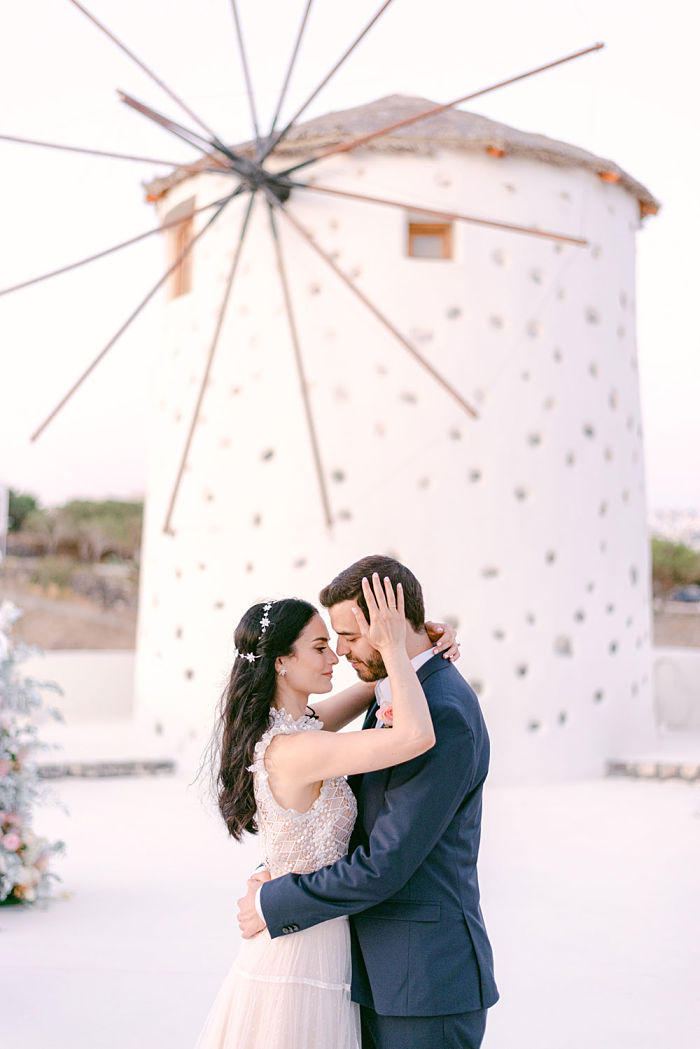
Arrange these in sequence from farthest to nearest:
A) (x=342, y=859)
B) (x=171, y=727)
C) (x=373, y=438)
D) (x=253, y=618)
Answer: (x=171, y=727), (x=373, y=438), (x=253, y=618), (x=342, y=859)

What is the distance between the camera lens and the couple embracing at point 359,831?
1725mm

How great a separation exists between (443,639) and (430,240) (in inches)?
263

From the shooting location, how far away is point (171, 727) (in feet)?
27.5

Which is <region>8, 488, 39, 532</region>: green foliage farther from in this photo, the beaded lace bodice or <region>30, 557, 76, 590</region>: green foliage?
the beaded lace bodice

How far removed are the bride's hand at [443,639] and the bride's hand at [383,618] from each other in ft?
0.65

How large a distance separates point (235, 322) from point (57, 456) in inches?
499

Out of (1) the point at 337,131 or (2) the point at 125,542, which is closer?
(1) the point at 337,131

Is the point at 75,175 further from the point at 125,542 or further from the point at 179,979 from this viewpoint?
the point at 179,979

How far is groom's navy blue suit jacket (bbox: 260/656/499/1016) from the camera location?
171 centimetres

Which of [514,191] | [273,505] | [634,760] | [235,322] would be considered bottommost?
[634,760]

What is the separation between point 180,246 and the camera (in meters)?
9.04

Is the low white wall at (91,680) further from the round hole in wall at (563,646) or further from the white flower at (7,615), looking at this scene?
the white flower at (7,615)

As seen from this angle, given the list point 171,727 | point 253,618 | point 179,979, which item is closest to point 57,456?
point 171,727

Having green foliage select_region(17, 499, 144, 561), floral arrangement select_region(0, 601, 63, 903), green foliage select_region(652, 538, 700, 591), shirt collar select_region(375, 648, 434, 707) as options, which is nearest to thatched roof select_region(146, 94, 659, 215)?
floral arrangement select_region(0, 601, 63, 903)
